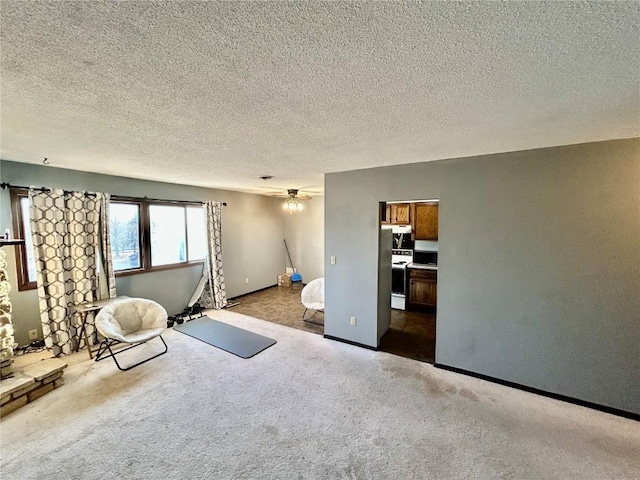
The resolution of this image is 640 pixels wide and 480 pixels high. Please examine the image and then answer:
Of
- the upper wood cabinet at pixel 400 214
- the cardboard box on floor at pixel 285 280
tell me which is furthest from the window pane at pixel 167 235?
the upper wood cabinet at pixel 400 214

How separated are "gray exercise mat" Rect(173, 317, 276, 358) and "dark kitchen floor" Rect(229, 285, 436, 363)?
2.16 ft

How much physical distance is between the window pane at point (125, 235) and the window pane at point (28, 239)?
0.84 metres

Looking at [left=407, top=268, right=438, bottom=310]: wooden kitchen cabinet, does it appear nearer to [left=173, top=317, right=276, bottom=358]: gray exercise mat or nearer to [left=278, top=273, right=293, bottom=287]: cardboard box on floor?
[left=173, top=317, right=276, bottom=358]: gray exercise mat

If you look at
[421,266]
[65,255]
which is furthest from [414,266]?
[65,255]

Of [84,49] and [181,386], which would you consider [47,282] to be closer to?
[181,386]

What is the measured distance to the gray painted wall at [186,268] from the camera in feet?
10.8

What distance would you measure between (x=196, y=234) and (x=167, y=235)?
59cm

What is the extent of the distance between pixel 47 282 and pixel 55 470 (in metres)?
2.45

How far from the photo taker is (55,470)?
1.82 m

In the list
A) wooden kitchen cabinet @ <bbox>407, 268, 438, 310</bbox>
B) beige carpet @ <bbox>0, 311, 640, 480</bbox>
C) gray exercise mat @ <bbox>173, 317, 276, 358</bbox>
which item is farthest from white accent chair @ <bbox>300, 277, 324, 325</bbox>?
wooden kitchen cabinet @ <bbox>407, 268, 438, 310</bbox>

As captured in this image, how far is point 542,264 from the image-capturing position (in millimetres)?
2555

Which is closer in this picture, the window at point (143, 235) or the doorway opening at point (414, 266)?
the window at point (143, 235)

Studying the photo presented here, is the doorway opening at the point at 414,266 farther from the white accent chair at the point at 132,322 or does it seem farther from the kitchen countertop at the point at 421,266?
the white accent chair at the point at 132,322

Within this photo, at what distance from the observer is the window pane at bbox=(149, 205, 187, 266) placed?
15.3 ft
